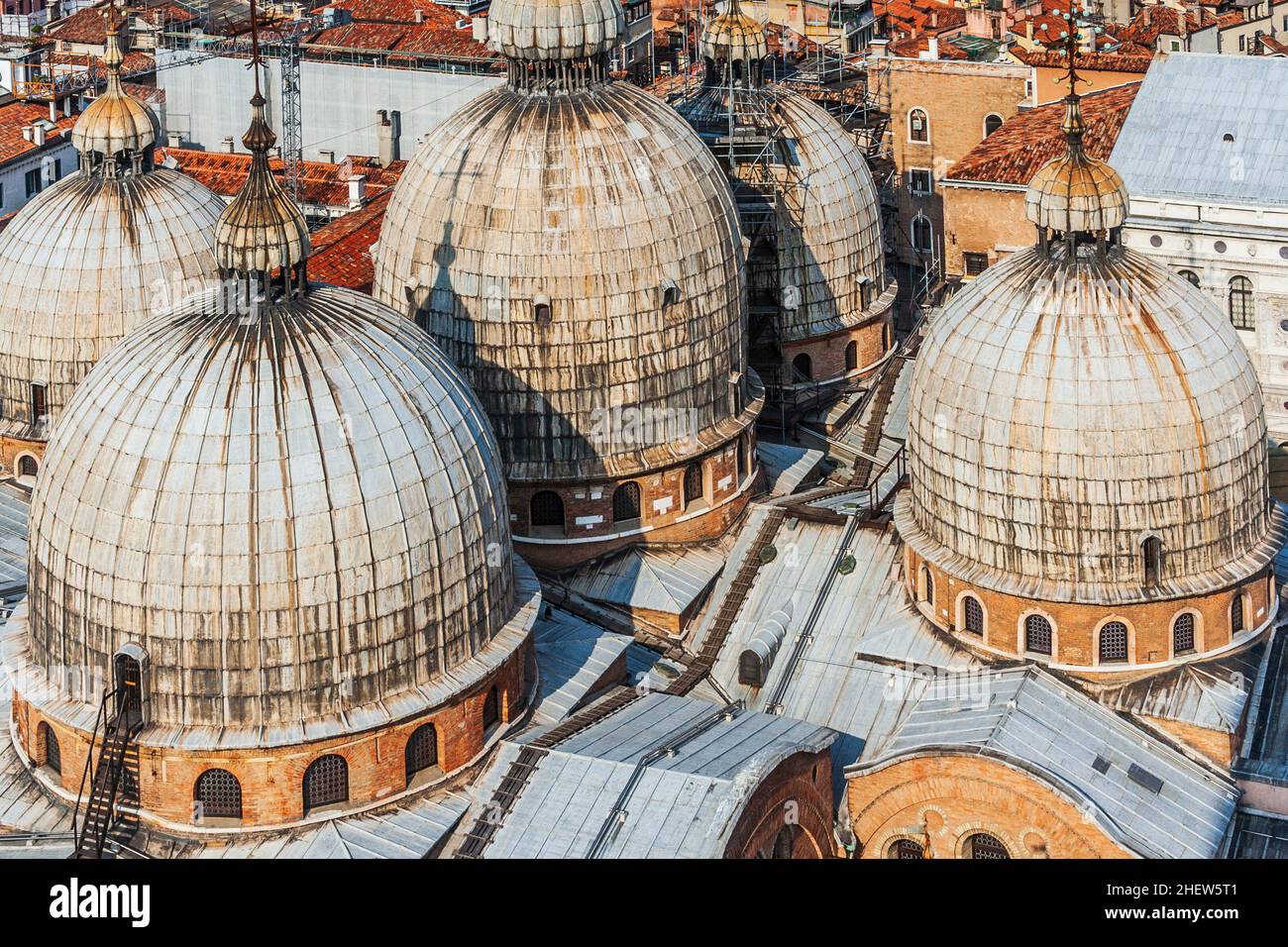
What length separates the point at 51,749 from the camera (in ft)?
189

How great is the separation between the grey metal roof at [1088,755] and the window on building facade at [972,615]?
1.50 metres

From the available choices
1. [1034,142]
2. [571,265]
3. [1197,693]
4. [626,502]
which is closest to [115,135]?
[571,265]

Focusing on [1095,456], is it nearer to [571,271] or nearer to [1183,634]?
[1183,634]

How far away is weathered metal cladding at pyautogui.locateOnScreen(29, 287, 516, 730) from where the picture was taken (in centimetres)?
5441

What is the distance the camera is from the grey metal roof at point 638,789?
182ft

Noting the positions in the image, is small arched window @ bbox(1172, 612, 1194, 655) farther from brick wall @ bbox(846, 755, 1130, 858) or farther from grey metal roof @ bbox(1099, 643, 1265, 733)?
brick wall @ bbox(846, 755, 1130, 858)

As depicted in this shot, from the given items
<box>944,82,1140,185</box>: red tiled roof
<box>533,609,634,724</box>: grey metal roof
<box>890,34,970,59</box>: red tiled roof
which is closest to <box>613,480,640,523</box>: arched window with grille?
<box>533,609,634,724</box>: grey metal roof

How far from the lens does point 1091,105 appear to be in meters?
88.9

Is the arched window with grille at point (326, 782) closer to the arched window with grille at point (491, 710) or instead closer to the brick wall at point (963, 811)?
the arched window with grille at point (491, 710)

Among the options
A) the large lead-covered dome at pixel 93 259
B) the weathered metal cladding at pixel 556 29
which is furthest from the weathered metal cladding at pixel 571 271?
the large lead-covered dome at pixel 93 259

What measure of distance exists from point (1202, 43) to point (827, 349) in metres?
24.6

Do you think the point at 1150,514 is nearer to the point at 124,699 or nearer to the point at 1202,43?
the point at 124,699

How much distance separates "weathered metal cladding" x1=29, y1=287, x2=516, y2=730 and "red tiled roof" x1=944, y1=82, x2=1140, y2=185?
33.9 meters

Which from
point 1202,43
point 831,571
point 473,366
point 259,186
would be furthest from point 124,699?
point 1202,43
